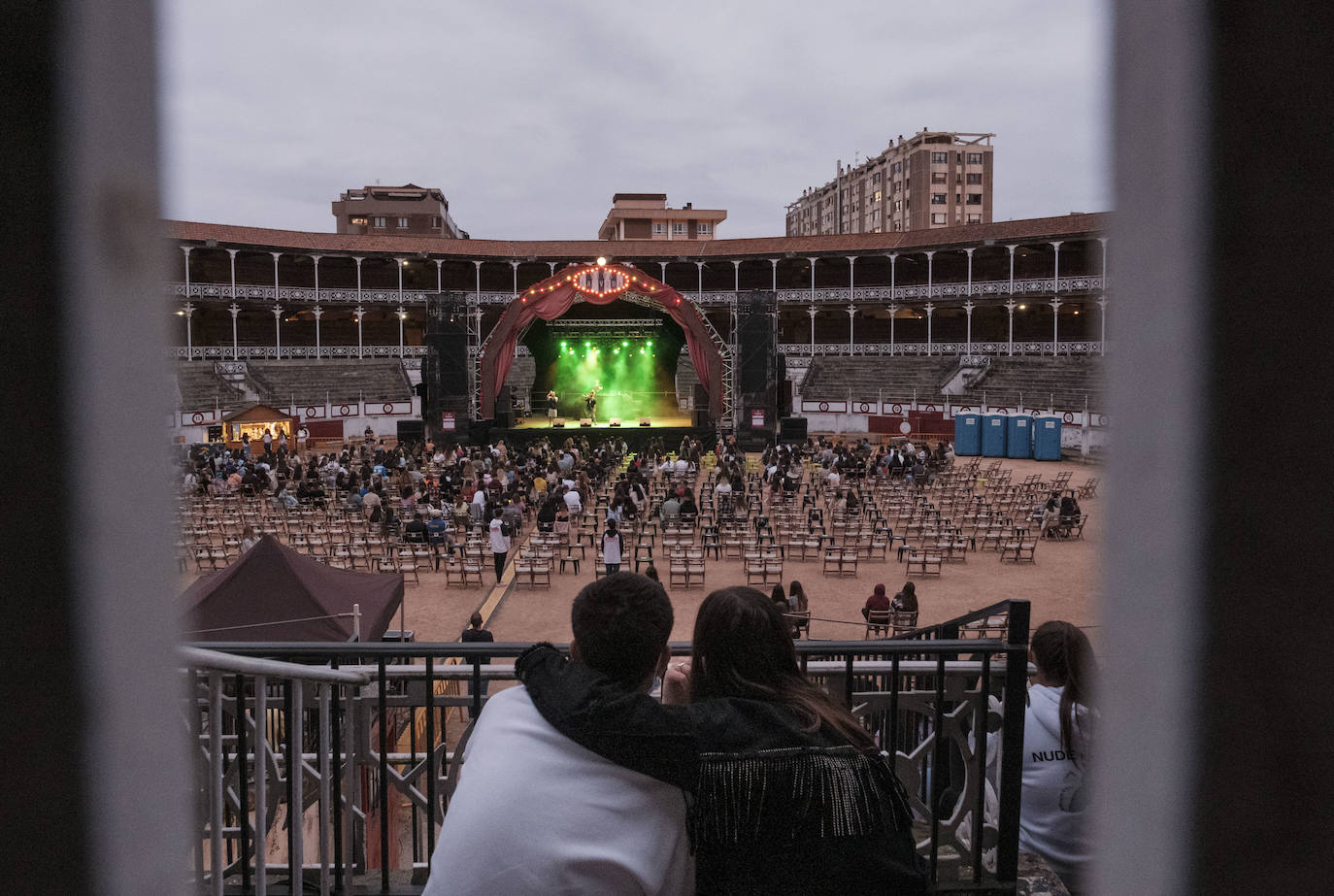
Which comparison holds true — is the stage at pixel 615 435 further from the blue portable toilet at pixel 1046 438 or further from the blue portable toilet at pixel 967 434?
the blue portable toilet at pixel 1046 438

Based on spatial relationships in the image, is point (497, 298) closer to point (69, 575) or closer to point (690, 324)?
point (690, 324)

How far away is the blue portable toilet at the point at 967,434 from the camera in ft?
105

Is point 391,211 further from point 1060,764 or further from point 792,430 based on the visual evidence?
point 1060,764

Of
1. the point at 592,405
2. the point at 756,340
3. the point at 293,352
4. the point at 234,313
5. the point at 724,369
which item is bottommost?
the point at 592,405

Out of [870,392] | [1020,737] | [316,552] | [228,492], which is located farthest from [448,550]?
[870,392]

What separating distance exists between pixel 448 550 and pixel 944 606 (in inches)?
330

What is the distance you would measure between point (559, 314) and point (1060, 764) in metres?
26.9

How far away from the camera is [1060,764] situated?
9.71ft

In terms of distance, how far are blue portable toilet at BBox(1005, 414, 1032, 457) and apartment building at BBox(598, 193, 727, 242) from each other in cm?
4785

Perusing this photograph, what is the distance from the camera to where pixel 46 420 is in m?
0.65

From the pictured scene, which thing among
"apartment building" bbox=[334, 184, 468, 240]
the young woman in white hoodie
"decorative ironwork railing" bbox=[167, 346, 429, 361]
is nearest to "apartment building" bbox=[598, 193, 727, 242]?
"apartment building" bbox=[334, 184, 468, 240]

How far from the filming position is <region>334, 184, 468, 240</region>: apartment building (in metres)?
72.6

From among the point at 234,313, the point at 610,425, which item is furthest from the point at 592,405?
the point at 234,313

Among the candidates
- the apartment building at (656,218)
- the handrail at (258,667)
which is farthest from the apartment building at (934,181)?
the handrail at (258,667)
